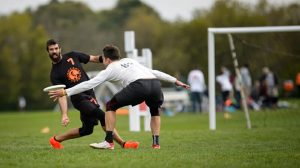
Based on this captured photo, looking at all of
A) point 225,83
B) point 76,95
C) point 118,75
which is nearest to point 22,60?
point 225,83

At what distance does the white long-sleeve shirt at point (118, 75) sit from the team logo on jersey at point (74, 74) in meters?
0.93

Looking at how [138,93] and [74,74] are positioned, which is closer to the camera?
[138,93]

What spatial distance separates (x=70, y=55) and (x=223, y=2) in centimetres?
5017

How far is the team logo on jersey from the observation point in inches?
463

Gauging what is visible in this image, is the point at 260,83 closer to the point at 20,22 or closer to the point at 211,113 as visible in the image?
the point at 211,113

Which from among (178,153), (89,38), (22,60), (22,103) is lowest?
(178,153)

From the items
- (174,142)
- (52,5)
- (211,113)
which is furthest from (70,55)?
(52,5)

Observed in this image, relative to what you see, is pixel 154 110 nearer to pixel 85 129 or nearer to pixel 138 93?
pixel 138 93

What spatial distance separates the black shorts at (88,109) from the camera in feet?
37.9

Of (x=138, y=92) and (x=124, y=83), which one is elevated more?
(x=124, y=83)

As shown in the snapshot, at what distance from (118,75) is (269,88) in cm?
1899

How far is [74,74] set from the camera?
38.8 feet

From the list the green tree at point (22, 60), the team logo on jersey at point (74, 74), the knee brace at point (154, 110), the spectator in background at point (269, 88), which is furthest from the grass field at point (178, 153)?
the green tree at point (22, 60)

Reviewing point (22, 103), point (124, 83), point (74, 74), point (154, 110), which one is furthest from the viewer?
point (22, 103)
